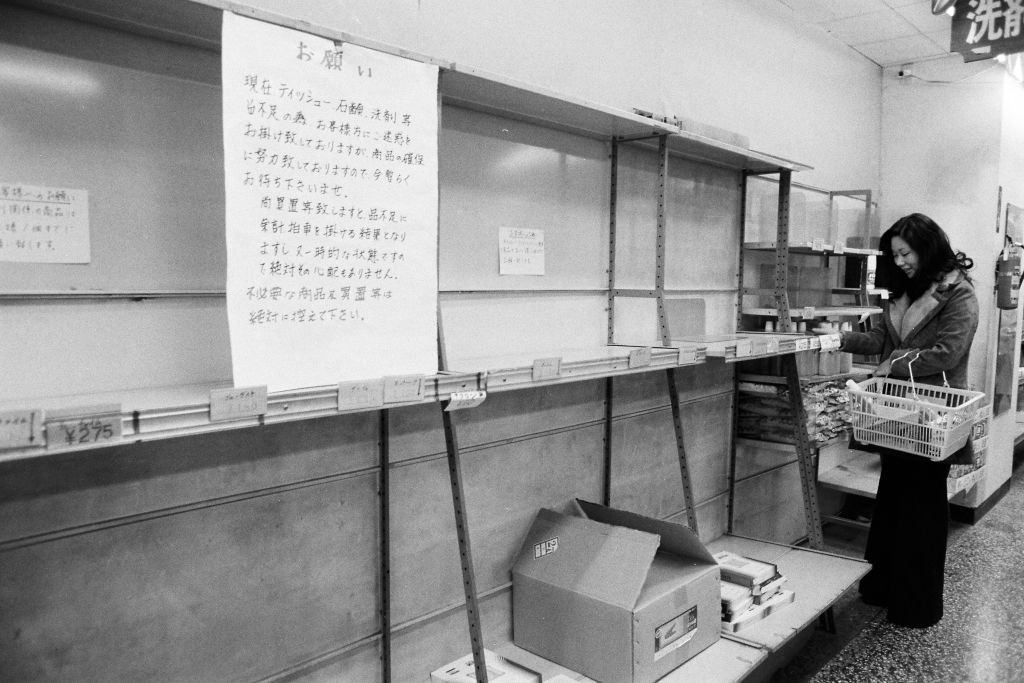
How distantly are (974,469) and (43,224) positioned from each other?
5.09 meters

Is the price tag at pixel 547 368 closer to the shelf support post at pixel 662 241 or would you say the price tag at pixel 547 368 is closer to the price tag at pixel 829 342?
the shelf support post at pixel 662 241

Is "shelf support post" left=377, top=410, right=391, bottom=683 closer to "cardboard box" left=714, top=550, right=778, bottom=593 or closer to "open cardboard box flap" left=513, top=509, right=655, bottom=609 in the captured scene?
"open cardboard box flap" left=513, top=509, right=655, bottom=609

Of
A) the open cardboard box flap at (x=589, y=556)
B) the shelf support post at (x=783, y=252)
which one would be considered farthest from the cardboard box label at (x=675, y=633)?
the shelf support post at (x=783, y=252)

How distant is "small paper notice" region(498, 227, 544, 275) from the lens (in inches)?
89.4

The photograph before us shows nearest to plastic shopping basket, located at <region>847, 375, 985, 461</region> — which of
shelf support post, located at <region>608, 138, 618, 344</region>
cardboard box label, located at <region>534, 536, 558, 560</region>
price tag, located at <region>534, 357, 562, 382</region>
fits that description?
shelf support post, located at <region>608, 138, 618, 344</region>

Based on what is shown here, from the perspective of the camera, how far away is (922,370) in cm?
310

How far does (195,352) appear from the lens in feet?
5.29

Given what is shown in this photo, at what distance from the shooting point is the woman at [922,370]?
120 inches

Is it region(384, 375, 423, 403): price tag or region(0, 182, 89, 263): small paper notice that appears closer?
region(0, 182, 89, 263): small paper notice

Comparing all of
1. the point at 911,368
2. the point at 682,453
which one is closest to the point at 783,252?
the point at 911,368

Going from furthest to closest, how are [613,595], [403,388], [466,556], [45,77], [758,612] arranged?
[758,612]
[613,595]
[466,556]
[403,388]
[45,77]

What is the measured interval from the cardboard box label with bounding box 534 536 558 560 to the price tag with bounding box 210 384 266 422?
4.52 ft

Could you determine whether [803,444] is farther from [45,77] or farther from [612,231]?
[45,77]

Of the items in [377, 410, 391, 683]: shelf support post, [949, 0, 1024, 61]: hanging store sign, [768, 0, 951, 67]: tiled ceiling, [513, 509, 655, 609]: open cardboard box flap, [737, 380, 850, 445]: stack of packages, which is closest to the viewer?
[377, 410, 391, 683]: shelf support post
